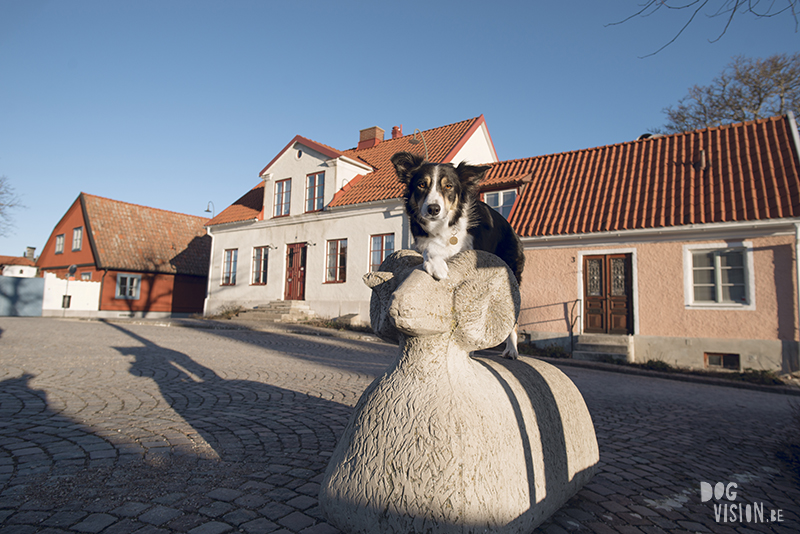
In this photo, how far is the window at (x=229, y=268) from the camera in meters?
22.2

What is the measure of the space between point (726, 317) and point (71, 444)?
12.9 m

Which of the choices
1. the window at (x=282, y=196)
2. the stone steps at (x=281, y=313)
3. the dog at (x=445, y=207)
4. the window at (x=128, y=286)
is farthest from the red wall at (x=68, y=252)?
the dog at (x=445, y=207)

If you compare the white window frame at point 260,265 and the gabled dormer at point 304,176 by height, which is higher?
the gabled dormer at point 304,176

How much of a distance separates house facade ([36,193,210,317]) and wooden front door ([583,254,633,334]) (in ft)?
75.4

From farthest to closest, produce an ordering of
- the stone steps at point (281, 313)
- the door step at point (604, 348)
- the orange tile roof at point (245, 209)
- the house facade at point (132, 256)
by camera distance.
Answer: the house facade at point (132, 256)
the orange tile roof at point (245, 209)
the stone steps at point (281, 313)
the door step at point (604, 348)

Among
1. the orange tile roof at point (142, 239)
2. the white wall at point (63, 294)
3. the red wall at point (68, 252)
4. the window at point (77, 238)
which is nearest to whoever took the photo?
the white wall at point (63, 294)

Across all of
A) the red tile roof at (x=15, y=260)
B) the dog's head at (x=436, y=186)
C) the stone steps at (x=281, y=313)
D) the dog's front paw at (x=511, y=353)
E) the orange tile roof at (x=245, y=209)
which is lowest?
the stone steps at (x=281, y=313)

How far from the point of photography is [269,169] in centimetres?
2152

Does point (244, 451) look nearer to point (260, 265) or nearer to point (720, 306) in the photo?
point (720, 306)

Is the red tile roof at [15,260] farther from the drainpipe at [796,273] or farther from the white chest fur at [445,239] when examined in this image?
the drainpipe at [796,273]

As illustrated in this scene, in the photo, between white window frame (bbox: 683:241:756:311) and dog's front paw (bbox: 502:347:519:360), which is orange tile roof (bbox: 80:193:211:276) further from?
dog's front paw (bbox: 502:347:519:360)

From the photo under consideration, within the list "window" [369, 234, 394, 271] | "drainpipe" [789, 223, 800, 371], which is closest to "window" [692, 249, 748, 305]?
"drainpipe" [789, 223, 800, 371]

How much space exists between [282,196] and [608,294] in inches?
588

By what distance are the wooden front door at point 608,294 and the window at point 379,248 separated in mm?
7170
